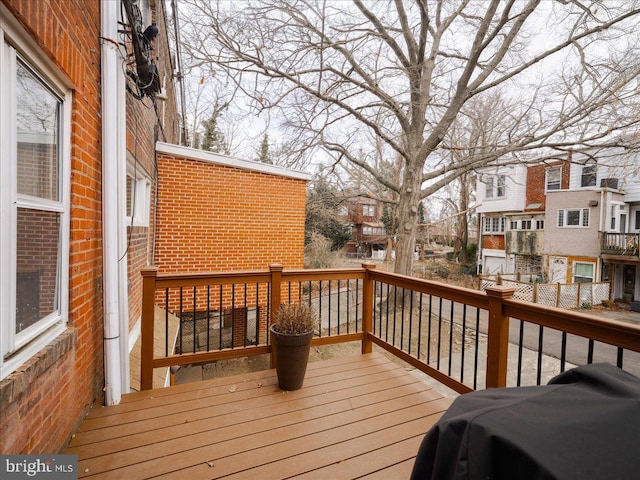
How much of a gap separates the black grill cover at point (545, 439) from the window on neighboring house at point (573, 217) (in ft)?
60.8

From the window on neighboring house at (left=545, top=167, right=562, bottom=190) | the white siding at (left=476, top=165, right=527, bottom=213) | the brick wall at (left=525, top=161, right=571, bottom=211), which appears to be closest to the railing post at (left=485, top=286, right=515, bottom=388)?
the white siding at (left=476, top=165, right=527, bottom=213)

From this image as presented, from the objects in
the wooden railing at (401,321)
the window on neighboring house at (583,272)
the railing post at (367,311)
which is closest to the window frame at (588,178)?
the window on neighboring house at (583,272)

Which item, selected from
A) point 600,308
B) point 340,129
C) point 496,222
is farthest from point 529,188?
point 340,129

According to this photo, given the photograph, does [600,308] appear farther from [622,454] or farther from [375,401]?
[622,454]

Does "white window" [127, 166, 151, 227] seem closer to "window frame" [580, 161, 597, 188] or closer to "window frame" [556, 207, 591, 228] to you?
"window frame" [556, 207, 591, 228]

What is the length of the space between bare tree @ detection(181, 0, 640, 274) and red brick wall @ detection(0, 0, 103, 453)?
4790 mm

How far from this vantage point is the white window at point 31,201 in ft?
4.50

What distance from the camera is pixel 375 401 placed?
9.01 ft

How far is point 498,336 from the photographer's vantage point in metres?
2.27

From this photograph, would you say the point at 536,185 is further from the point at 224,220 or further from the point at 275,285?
the point at 275,285

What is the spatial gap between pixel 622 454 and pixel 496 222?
22.2 m

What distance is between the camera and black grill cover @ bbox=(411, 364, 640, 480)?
68 cm

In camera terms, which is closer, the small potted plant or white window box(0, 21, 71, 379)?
white window box(0, 21, 71, 379)

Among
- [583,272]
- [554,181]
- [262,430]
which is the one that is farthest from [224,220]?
[554,181]
